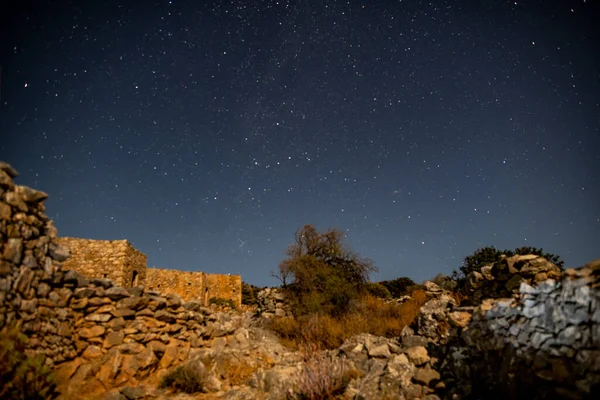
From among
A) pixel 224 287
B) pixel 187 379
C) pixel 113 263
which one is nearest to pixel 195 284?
pixel 224 287

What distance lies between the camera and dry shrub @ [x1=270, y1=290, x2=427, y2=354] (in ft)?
28.4

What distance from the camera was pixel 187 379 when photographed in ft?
19.4

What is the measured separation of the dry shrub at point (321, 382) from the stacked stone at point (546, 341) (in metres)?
2.07

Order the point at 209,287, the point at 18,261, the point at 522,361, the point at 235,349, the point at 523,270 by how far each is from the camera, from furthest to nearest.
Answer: the point at 209,287 < the point at 235,349 < the point at 523,270 < the point at 18,261 < the point at 522,361

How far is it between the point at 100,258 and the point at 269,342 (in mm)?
10187

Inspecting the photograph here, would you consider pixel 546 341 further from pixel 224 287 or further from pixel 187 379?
pixel 224 287

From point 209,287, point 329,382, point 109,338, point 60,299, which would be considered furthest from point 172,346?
point 209,287

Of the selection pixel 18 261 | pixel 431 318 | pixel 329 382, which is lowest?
pixel 329 382

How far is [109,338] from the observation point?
6039 millimetres

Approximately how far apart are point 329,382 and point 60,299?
16.1ft

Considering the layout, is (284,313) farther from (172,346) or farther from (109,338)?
(109,338)

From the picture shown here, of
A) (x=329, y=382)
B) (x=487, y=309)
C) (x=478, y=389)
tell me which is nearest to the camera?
(x=478, y=389)

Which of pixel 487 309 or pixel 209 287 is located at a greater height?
pixel 209 287

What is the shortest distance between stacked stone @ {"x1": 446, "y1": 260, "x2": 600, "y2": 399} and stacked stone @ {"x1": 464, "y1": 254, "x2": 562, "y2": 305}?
1.22m
